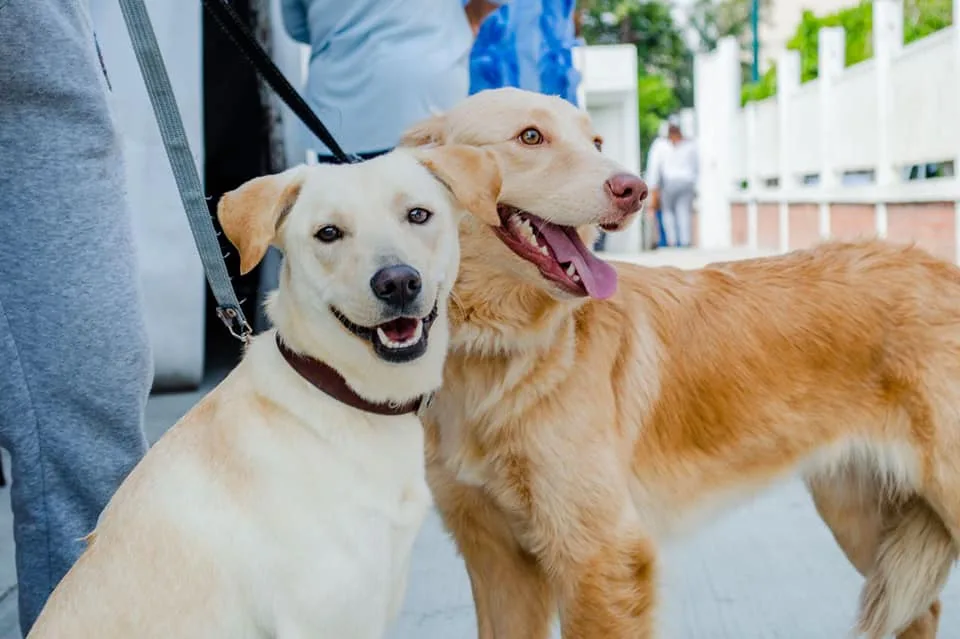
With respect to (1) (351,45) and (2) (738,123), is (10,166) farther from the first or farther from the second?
(2) (738,123)

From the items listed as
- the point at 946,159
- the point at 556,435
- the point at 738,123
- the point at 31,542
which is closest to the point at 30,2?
the point at 31,542

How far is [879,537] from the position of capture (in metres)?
3.30

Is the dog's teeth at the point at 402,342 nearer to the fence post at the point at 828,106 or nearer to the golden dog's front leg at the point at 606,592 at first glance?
the golden dog's front leg at the point at 606,592

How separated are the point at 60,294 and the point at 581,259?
44.4 inches

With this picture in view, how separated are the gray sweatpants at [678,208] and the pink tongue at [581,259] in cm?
1936

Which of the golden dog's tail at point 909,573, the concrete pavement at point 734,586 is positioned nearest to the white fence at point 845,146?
the concrete pavement at point 734,586

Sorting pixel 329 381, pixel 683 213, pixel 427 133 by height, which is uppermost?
pixel 427 133

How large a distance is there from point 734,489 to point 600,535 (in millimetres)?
577

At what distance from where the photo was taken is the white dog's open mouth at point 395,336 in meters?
2.05

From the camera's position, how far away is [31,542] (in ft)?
7.64

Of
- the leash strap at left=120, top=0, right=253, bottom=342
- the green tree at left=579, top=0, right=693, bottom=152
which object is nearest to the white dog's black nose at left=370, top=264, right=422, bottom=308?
the leash strap at left=120, top=0, right=253, bottom=342

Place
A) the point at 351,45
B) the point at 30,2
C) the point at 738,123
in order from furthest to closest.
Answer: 1. the point at 738,123
2. the point at 351,45
3. the point at 30,2

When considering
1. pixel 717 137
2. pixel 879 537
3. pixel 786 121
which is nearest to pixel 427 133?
pixel 879 537

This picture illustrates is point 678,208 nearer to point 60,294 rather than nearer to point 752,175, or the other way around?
point 752,175
